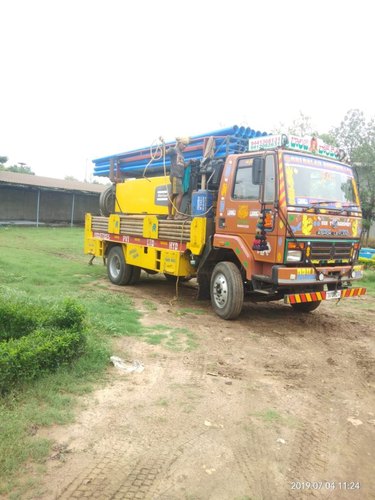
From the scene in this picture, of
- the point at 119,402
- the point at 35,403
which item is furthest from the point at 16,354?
the point at 119,402

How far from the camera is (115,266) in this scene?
32.9 ft

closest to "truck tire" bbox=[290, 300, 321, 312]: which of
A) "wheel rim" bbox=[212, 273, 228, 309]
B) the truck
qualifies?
the truck

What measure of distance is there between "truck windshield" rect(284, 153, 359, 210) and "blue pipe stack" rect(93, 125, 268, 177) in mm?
1437

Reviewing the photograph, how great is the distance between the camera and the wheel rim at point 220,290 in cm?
675

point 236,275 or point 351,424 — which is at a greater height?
point 236,275

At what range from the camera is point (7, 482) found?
257 cm

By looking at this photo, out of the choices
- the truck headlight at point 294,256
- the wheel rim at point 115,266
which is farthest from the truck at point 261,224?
the wheel rim at point 115,266

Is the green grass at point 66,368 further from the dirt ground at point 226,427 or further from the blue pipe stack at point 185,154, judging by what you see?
the blue pipe stack at point 185,154

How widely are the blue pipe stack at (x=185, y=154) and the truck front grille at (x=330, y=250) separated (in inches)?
88.9

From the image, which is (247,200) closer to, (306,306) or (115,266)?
(306,306)

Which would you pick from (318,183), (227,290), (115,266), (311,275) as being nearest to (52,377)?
(227,290)

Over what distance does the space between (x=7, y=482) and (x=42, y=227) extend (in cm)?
2441

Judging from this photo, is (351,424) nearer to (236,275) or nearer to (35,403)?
(35,403)

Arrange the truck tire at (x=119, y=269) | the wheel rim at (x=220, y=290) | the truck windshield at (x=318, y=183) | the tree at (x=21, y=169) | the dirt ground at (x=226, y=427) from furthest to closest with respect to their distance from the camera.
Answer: the tree at (x=21, y=169) < the truck tire at (x=119, y=269) < the wheel rim at (x=220, y=290) < the truck windshield at (x=318, y=183) < the dirt ground at (x=226, y=427)
